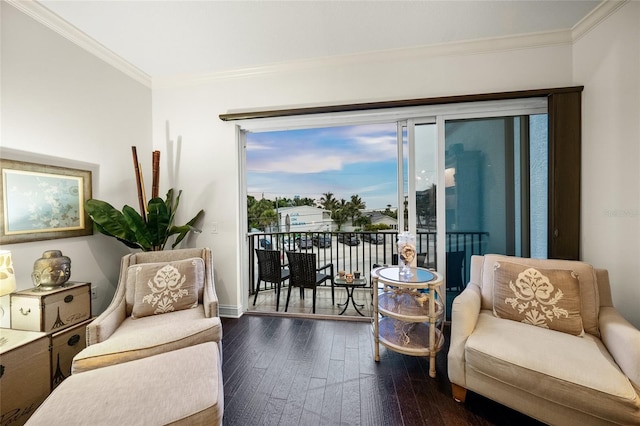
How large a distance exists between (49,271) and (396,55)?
11.7 ft

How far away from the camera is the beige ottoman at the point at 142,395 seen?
3.28 feet

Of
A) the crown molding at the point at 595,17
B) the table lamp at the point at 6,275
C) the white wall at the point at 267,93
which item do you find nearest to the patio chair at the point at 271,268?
the white wall at the point at 267,93

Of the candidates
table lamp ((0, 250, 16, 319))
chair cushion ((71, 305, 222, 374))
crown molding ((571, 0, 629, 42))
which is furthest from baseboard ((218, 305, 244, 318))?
crown molding ((571, 0, 629, 42))

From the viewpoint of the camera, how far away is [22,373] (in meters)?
1.52

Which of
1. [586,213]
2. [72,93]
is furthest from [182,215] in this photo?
[586,213]

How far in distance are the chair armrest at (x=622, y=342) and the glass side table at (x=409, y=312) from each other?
0.90 metres

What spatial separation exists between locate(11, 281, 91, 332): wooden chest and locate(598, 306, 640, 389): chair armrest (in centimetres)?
345

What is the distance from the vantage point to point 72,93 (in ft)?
7.47

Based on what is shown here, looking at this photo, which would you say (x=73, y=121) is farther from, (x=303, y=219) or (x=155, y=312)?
(x=303, y=219)

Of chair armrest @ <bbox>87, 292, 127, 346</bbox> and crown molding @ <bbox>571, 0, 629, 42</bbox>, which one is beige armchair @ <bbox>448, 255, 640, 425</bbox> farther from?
chair armrest @ <bbox>87, 292, 127, 346</bbox>

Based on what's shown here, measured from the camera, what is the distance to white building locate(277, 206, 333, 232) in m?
4.32

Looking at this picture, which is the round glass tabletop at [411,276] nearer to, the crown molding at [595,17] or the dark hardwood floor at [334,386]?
the dark hardwood floor at [334,386]

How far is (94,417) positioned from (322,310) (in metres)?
2.60

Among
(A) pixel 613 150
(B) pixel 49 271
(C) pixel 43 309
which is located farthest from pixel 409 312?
(B) pixel 49 271
